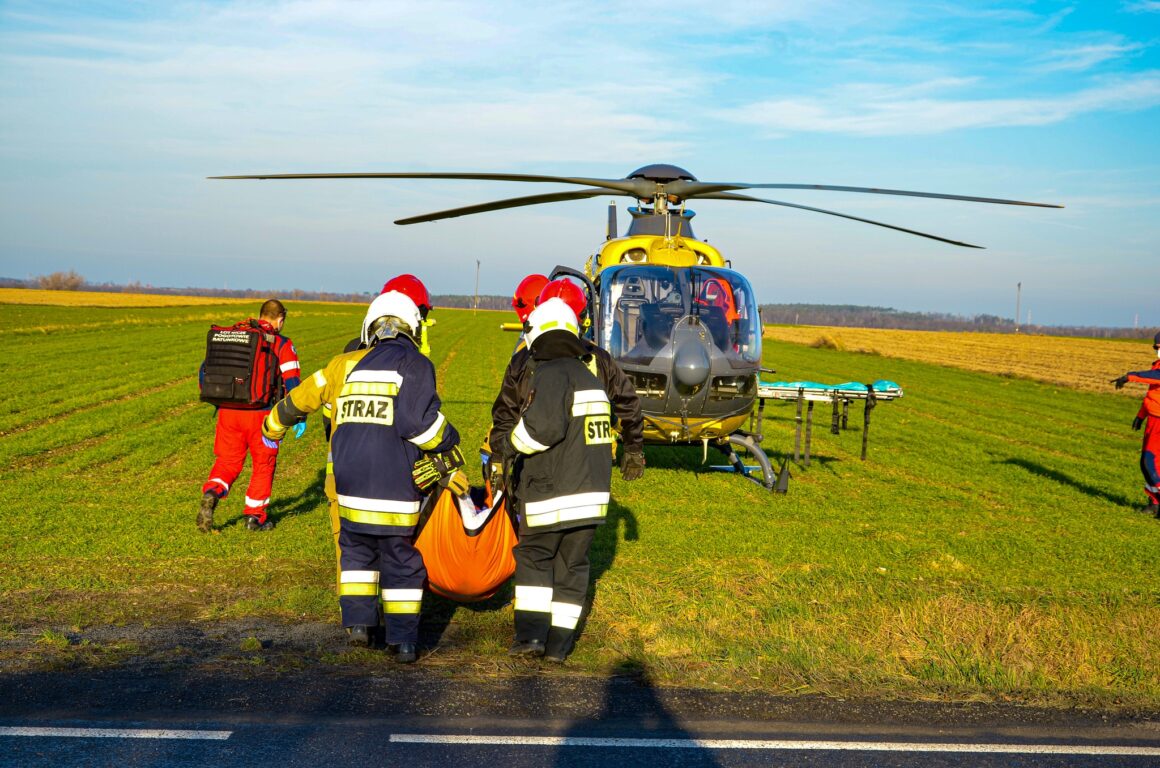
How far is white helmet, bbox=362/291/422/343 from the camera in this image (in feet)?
20.5

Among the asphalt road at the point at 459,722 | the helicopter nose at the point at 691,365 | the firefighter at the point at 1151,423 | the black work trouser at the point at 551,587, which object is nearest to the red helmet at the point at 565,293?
the black work trouser at the point at 551,587

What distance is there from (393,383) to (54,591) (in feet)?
10.7

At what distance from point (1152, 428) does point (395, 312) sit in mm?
9806

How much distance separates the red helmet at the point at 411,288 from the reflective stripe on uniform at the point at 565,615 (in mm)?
2199

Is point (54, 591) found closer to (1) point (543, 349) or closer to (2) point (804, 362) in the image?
(1) point (543, 349)

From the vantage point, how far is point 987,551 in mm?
9922

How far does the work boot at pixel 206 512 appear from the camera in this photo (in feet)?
29.8

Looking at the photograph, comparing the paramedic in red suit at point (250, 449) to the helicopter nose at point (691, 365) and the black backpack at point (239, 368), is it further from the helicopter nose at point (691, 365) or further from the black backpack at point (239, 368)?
the helicopter nose at point (691, 365)

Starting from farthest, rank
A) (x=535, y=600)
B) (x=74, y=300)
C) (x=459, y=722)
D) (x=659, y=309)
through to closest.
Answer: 1. (x=74, y=300)
2. (x=659, y=309)
3. (x=535, y=600)
4. (x=459, y=722)

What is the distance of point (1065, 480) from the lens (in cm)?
1527

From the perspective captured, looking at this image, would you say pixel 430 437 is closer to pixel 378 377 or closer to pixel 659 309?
pixel 378 377

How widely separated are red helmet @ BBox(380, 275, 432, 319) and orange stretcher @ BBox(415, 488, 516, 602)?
4.55ft

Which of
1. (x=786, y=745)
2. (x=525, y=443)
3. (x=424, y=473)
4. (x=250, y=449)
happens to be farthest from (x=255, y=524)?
(x=786, y=745)

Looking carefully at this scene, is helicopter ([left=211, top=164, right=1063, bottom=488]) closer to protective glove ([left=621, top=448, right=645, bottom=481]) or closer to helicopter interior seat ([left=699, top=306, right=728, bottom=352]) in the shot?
helicopter interior seat ([left=699, top=306, right=728, bottom=352])
